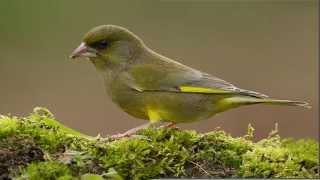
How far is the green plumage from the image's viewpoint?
358 centimetres

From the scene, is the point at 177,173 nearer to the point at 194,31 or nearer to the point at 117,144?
the point at 117,144

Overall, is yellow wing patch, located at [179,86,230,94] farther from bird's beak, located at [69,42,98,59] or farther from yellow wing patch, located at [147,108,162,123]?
bird's beak, located at [69,42,98,59]

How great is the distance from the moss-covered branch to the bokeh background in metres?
2.76

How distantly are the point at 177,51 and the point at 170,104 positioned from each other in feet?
13.6

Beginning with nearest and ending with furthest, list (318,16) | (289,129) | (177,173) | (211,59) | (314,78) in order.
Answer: (177,173) < (289,129) < (211,59) < (314,78) < (318,16)

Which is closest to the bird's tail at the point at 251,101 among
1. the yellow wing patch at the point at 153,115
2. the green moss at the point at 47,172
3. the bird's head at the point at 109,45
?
the yellow wing patch at the point at 153,115

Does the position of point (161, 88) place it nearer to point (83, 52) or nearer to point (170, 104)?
point (170, 104)

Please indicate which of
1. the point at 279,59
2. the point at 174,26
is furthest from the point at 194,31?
the point at 279,59

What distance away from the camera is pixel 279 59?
27.6 ft

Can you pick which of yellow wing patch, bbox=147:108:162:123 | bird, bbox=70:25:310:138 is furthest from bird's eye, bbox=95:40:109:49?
yellow wing patch, bbox=147:108:162:123

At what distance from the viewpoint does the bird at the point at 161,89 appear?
3.58 metres

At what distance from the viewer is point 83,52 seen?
351 centimetres

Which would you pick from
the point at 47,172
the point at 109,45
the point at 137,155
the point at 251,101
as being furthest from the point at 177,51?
the point at 47,172

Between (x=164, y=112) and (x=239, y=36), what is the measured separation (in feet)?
16.9
